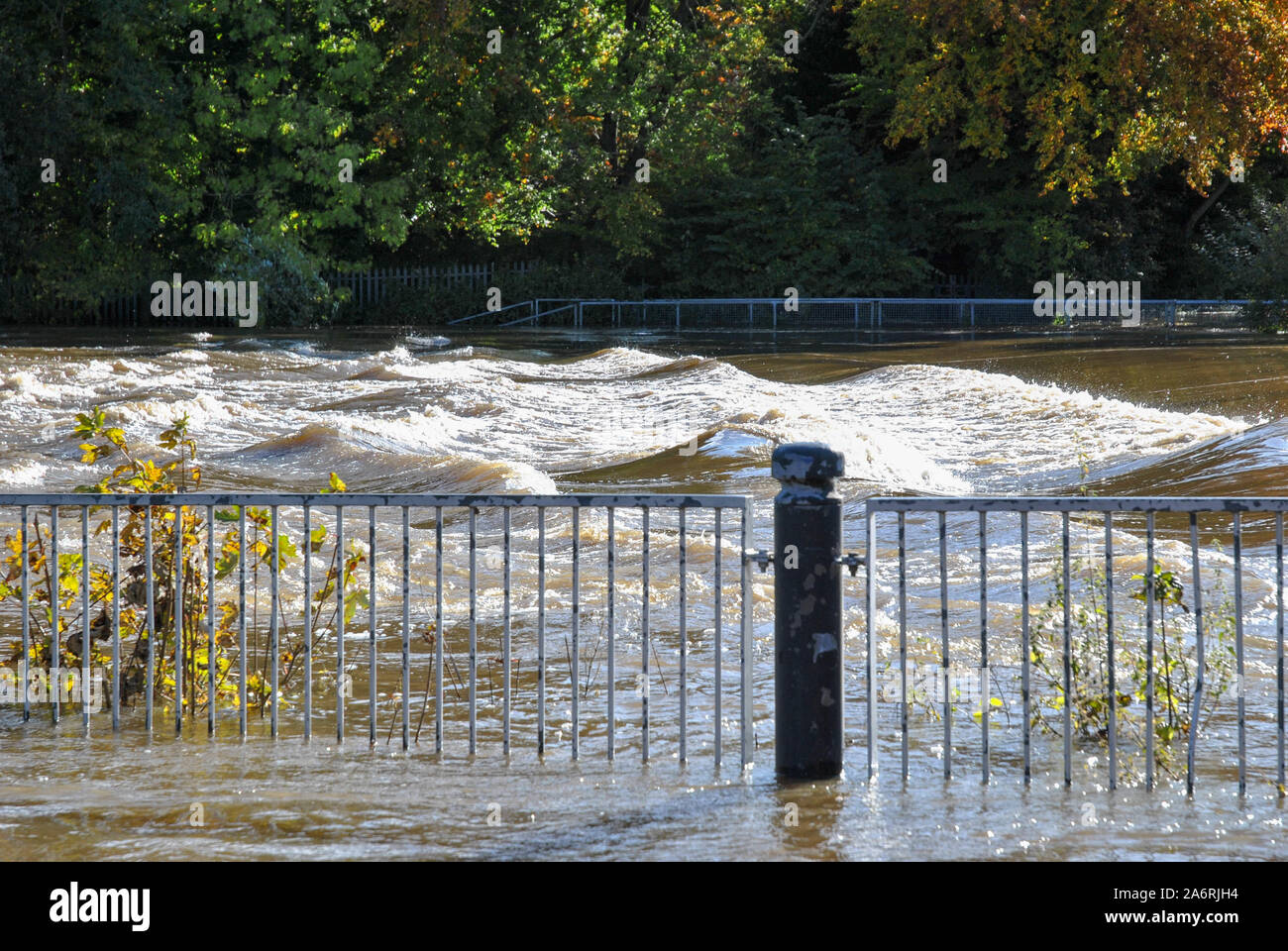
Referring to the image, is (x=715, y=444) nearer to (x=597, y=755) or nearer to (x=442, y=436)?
(x=442, y=436)

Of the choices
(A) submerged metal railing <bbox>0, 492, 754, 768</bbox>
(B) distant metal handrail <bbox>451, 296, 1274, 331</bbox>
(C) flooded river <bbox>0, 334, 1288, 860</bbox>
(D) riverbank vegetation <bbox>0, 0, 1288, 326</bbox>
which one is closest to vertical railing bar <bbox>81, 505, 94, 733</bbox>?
(A) submerged metal railing <bbox>0, 492, 754, 768</bbox>

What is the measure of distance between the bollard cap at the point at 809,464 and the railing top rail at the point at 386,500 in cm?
23

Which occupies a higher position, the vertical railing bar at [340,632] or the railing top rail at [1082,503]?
the railing top rail at [1082,503]

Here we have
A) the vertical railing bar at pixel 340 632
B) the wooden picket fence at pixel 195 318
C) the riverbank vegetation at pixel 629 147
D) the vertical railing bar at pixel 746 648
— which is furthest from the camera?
the wooden picket fence at pixel 195 318

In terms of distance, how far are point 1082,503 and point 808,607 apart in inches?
40.4

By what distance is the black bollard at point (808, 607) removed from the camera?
5.18 metres

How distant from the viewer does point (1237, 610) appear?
5.34m

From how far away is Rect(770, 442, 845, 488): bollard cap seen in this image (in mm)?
5148

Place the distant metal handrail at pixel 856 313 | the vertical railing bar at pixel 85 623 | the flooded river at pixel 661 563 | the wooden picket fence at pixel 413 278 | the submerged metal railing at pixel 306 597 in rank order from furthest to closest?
the wooden picket fence at pixel 413 278, the distant metal handrail at pixel 856 313, the vertical railing bar at pixel 85 623, the submerged metal railing at pixel 306 597, the flooded river at pixel 661 563

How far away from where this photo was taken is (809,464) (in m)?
5.15

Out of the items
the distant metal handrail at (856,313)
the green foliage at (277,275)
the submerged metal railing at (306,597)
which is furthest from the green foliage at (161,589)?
the green foliage at (277,275)

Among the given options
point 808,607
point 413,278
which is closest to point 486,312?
point 413,278

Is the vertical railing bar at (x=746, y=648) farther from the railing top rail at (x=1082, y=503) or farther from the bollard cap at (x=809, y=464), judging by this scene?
the railing top rail at (x=1082, y=503)

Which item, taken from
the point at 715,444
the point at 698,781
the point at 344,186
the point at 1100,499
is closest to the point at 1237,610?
the point at 1100,499
